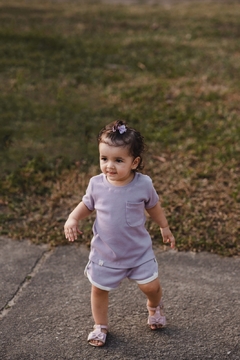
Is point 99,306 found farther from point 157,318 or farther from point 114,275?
point 157,318

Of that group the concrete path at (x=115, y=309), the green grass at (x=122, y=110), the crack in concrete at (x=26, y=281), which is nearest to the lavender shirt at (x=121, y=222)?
the concrete path at (x=115, y=309)

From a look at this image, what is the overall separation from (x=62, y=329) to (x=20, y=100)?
12.7 feet

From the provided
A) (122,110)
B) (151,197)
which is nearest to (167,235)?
(151,197)

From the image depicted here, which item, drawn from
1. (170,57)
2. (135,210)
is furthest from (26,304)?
(170,57)

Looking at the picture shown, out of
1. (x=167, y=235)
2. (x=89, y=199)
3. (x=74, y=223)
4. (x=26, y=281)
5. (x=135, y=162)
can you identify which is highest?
(x=135, y=162)

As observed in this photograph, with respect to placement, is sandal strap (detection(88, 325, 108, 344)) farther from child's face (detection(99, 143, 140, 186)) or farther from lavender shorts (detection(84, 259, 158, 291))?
child's face (detection(99, 143, 140, 186))

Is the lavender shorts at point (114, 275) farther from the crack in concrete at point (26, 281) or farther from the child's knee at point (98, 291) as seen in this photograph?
the crack in concrete at point (26, 281)

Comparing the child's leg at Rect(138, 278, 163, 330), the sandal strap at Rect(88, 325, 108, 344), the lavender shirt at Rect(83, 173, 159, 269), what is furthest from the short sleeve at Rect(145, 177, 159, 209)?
the sandal strap at Rect(88, 325, 108, 344)

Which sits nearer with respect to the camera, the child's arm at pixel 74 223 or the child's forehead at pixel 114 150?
the child's forehead at pixel 114 150

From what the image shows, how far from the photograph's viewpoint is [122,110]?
6.27 metres

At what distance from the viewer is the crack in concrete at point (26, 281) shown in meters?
3.40

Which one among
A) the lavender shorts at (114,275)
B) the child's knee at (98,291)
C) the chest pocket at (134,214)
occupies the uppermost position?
the chest pocket at (134,214)

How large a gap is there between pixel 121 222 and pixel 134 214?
0.25 ft

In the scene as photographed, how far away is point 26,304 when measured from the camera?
3.45m
